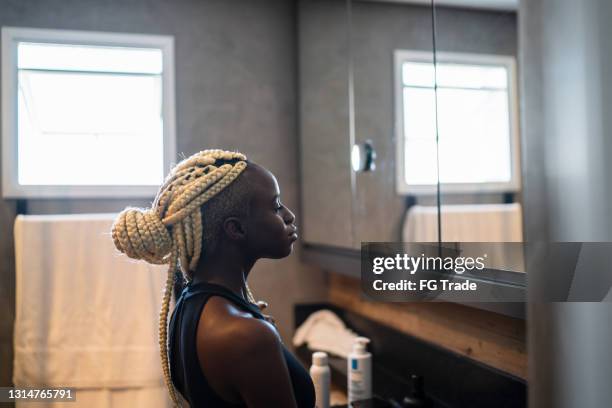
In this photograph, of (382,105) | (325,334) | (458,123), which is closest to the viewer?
(458,123)

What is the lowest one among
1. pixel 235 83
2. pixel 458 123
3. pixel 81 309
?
pixel 81 309

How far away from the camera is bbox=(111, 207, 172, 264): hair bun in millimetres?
728

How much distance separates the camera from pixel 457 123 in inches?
42.6

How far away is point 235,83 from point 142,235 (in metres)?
1.20

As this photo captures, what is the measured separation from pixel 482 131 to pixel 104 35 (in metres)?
1.22

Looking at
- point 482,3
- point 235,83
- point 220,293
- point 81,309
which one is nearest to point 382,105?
point 482,3

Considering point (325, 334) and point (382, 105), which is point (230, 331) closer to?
point (382, 105)

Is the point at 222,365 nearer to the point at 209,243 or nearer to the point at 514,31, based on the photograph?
the point at 209,243

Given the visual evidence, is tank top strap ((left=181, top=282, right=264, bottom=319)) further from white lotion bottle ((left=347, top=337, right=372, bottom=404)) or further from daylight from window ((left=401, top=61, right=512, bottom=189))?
white lotion bottle ((left=347, top=337, right=372, bottom=404))

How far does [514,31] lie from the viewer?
83 centimetres

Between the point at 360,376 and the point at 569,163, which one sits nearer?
the point at 569,163

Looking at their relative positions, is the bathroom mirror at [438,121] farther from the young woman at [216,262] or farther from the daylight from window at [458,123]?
the young woman at [216,262]

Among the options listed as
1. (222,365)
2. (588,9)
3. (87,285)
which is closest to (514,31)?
(588,9)

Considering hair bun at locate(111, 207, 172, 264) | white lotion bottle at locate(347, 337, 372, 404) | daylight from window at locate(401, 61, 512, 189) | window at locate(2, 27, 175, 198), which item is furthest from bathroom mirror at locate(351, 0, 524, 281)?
window at locate(2, 27, 175, 198)
